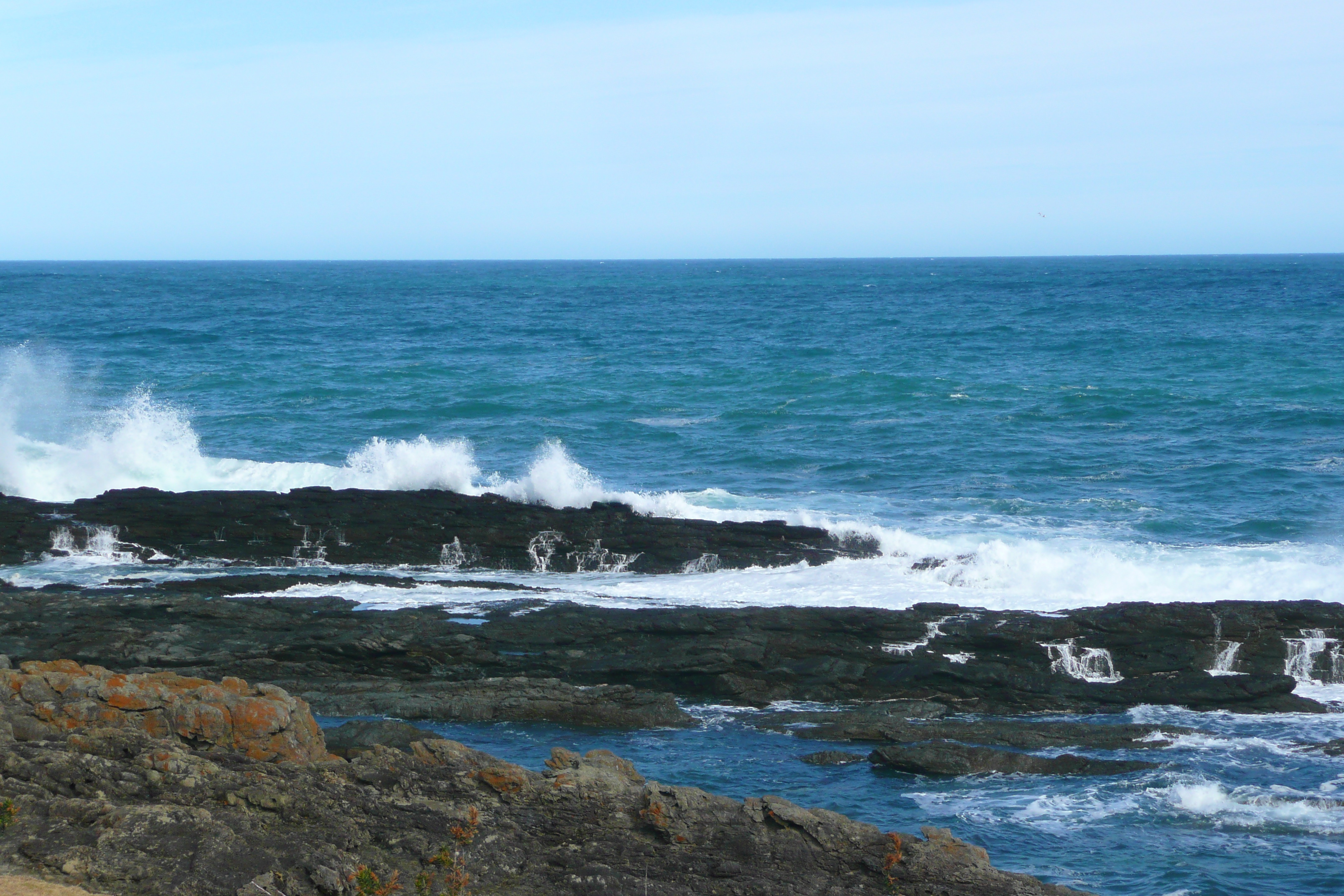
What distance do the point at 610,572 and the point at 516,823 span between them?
11.9 m

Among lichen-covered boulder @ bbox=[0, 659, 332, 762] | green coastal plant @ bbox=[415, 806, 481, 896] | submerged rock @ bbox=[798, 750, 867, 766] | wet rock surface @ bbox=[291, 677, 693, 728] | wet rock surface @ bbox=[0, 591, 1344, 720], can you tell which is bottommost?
submerged rock @ bbox=[798, 750, 867, 766]

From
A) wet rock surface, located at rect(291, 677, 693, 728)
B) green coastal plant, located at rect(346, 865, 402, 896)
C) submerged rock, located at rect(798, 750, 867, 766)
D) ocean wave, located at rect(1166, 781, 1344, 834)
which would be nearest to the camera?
green coastal plant, located at rect(346, 865, 402, 896)

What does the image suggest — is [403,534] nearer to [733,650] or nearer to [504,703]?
[504,703]

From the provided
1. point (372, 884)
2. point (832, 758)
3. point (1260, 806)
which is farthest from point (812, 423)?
point (372, 884)

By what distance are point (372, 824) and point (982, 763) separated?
713 cm

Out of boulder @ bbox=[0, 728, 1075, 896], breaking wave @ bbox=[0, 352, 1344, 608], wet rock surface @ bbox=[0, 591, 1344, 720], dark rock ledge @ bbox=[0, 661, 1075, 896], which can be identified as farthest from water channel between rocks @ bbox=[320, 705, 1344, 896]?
breaking wave @ bbox=[0, 352, 1344, 608]

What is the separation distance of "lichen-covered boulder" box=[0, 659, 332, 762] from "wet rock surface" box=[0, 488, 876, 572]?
415 inches

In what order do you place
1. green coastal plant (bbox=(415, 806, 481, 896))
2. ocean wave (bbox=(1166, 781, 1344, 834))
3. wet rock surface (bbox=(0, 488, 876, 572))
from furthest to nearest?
1. wet rock surface (bbox=(0, 488, 876, 572))
2. ocean wave (bbox=(1166, 781, 1344, 834))
3. green coastal plant (bbox=(415, 806, 481, 896))

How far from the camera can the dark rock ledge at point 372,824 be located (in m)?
8.45

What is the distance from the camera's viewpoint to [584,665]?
15.6 m

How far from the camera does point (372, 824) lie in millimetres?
9156

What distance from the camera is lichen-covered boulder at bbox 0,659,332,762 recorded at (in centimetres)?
1038

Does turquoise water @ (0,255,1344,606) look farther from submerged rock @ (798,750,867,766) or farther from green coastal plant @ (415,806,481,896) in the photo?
green coastal plant @ (415,806,481,896)

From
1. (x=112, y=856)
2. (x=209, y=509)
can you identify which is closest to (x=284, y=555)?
(x=209, y=509)
